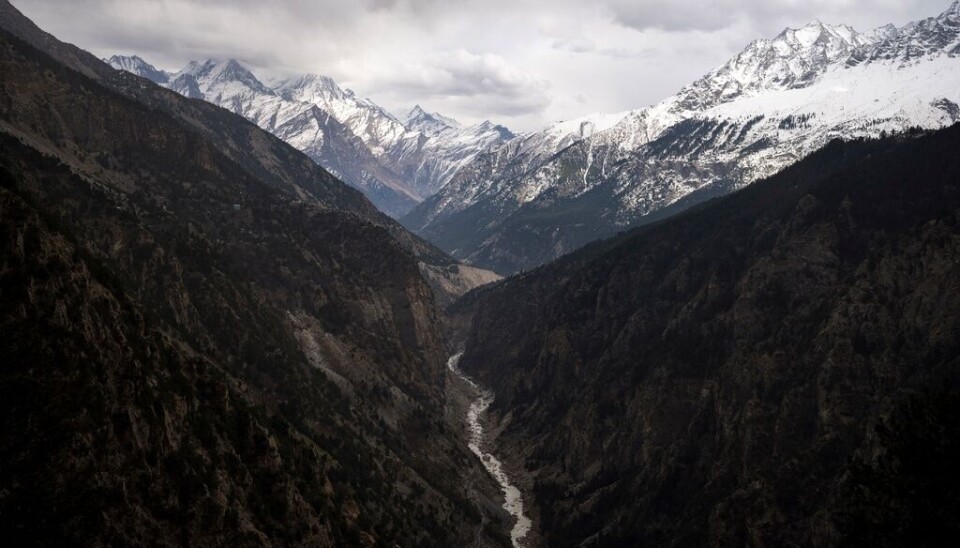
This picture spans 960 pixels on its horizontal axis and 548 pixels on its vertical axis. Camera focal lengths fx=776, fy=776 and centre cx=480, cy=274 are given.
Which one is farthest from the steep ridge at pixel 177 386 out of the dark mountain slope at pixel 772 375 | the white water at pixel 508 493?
the dark mountain slope at pixel 772 375

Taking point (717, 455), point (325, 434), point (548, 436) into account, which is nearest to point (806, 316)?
point (717, 455)

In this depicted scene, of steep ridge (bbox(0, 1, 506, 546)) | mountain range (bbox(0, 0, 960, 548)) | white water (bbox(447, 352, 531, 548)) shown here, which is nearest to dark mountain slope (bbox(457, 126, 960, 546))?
mountain range (bbox(0, 0, 960, 548))

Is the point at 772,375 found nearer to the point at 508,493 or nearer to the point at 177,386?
the point at 508,493

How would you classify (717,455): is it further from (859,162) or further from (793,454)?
(859,162)

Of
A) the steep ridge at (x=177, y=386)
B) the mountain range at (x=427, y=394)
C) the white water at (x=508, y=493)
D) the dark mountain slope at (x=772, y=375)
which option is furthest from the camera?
the white water at (x=508, y=493)

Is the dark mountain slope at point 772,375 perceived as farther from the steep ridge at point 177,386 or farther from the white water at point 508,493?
the steep ridge at point 177,386

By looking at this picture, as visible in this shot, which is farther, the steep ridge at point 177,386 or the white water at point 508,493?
the white water at point 508,493

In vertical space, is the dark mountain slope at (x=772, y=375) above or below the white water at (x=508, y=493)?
above
